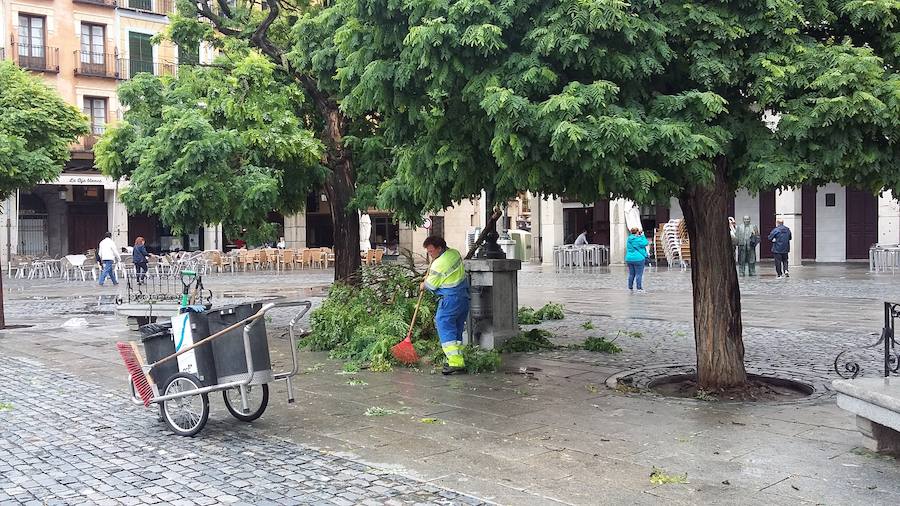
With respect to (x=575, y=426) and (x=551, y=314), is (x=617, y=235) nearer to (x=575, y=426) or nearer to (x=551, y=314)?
(x=551, y=314)

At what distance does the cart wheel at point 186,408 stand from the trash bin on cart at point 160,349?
0.14 meters

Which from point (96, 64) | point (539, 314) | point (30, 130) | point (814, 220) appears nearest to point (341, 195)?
point (539, 314)

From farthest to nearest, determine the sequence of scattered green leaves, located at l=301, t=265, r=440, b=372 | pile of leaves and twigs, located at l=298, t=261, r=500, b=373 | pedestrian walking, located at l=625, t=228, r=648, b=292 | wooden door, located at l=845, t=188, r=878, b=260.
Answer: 1. wooden door, located at l=845, t=188, r=878, b=260
2. pedestrian walking, located at l=625, t=228, r=648, b=292
3. scattered green leaves, located at l=301, t=265, r=440, b=372
4. pile of leaves and twigs, located at l=298, t=261, r=500, b=373

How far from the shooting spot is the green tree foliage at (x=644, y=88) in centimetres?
567

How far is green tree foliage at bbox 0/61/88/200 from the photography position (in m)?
12.6

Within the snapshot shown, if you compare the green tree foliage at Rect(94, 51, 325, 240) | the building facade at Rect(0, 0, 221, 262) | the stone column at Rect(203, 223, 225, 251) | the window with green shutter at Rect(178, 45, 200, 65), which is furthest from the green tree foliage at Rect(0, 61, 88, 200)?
the stone column at Rect(203, 223, 225, 251)

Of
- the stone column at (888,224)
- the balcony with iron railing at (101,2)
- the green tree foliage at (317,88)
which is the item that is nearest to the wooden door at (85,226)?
the balcony with iron railing at (101,2)

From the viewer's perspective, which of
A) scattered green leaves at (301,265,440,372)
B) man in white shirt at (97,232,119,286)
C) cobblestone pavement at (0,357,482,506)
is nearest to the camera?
cobblestone pavement at (0,357,482,506)

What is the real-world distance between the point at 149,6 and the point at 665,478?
125ft

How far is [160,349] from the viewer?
6.76 meters

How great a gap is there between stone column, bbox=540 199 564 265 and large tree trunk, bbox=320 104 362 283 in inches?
821

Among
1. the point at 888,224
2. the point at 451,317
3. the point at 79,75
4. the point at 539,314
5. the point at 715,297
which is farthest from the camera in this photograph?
the point at 79,75

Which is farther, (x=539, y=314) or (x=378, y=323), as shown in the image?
(x=539, y=314)

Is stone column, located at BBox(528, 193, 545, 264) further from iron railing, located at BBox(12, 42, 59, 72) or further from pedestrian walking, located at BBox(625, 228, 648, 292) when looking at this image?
iron railing, located at BBox(12, 42, 59, 72)
